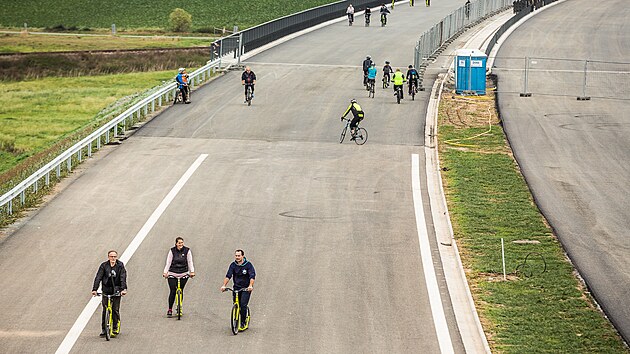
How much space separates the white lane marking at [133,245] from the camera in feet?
59.6

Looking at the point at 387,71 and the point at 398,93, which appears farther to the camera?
the point at 387,71

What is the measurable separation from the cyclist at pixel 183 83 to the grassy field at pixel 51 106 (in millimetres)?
7510

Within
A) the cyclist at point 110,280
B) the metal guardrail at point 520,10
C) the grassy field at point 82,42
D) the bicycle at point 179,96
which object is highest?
the metal guardrail at point 520,10

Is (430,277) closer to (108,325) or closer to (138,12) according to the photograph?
(108,325)

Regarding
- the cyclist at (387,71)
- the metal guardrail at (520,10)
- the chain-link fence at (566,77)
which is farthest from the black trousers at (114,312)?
the metal guardrail at (520,10)

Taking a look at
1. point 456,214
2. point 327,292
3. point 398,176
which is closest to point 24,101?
point 398,176

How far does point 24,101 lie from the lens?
201ft

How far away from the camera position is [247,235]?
25156 mm

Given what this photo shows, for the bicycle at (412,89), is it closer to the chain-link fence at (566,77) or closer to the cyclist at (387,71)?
the cyclist at (387,71)

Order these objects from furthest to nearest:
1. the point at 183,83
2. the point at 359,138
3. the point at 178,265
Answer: the point at 183,83 < the point at 359,138 < the point at 178,265

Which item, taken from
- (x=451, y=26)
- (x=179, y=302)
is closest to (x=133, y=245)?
(x=179, y=302)

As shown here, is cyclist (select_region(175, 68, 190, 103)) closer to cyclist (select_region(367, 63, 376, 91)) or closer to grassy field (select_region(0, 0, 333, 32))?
cyclist (select_region(367, 63, 376, 91))

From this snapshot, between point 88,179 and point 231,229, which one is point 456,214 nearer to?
point 231,229

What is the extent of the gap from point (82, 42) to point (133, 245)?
6940 centimetres
